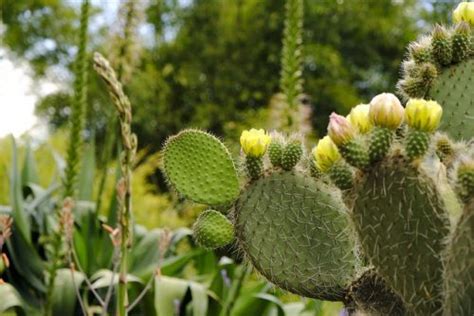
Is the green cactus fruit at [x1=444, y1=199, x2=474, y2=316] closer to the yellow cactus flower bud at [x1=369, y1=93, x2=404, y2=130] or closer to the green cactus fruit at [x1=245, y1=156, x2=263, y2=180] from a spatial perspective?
the yellow cactus flower bud at [x1=369, y1=93, x2=404, y2=130]

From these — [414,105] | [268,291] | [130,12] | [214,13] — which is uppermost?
[414,105]

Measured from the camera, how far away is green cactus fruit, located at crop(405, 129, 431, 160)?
0.88 metres

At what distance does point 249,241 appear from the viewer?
3.93 feet

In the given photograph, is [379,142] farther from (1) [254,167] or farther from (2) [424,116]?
(1) [254,167]

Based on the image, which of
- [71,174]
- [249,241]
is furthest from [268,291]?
[249,241]

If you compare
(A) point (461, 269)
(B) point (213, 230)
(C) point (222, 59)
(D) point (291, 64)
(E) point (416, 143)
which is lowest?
(C) point (222, 59)

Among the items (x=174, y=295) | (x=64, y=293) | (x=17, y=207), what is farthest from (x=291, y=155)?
(x=17, y=207)

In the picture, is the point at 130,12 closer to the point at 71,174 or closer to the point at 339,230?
the point at 71,174

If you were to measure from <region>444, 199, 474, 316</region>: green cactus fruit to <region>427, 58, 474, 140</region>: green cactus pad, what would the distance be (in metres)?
0.40

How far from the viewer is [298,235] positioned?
3.92 feet

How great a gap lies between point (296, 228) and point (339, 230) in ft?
0.21

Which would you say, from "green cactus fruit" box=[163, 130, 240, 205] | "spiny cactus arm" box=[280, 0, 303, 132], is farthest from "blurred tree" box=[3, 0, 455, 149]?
"green cactus fruit" box=[163, 130, 240, 205]

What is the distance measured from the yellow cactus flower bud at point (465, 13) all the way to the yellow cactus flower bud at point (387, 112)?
0.39 metres

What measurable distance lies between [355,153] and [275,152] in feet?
1.05
